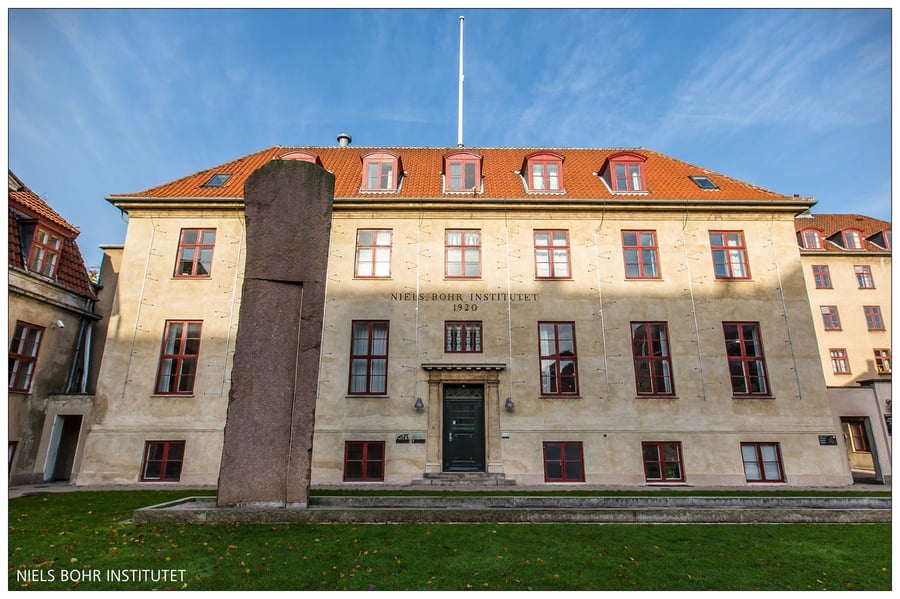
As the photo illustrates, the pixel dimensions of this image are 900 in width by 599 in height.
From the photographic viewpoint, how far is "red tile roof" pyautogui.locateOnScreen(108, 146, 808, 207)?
61.0 ft

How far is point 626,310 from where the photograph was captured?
17156mm

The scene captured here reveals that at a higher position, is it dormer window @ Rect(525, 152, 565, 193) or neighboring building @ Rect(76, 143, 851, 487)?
dormer window @ Rect(525, 152, 565, 193)

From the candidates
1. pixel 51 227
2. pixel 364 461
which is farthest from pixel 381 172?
pixel 51 227

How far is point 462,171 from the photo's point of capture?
1972cm

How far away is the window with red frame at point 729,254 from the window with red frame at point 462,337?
30.3 feet

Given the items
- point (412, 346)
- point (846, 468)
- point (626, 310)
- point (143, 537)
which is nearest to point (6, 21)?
point (143, 537)

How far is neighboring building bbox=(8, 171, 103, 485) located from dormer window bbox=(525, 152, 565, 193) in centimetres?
1784

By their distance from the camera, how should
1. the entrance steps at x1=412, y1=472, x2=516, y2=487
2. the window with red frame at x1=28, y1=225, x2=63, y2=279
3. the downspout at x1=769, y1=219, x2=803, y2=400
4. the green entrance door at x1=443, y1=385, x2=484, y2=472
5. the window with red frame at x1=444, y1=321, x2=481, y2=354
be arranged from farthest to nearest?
the window with red frame at x1=444, y1=321, x2=481, y2=354 → the downspout at x1=769, y1=219, x2=803, y2=400 → the window with red frame at x1=28, y1=225, x2=63, y2=279 → the green entrance door at x1=443, y1=385, x2=484, y2=472 → the entrance steps at x1=412, y1=472, x2=516, y2=487

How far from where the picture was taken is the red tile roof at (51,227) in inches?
622

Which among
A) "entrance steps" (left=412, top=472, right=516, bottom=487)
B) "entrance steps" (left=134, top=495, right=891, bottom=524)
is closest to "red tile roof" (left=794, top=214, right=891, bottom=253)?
"entrance steps" (left=412, top=472, right=516, bottom=487)

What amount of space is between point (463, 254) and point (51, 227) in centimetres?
1488

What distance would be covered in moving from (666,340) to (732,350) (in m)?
2.34

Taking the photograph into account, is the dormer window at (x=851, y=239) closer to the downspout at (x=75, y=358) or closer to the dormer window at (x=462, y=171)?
the dormer window at (x=462, y=171)

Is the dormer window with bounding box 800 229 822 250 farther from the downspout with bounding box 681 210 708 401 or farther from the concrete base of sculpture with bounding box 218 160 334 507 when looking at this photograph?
the concrete base of sculpture with bounding box 218 160 334 507
